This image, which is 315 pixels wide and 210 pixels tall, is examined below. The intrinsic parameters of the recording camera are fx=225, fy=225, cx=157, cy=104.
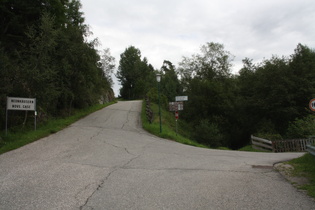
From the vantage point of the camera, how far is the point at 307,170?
20.3 feet

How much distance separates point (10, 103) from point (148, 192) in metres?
10.9

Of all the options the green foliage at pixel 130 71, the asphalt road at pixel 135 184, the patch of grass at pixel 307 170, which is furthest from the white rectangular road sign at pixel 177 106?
the green foliage at pixel 130 71

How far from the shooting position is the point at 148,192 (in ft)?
15.3

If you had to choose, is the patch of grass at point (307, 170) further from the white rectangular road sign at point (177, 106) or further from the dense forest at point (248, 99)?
the dense forest at point (248, 99)

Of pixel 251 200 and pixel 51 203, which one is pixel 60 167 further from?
pixel 251 200

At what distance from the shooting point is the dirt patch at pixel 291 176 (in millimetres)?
5241

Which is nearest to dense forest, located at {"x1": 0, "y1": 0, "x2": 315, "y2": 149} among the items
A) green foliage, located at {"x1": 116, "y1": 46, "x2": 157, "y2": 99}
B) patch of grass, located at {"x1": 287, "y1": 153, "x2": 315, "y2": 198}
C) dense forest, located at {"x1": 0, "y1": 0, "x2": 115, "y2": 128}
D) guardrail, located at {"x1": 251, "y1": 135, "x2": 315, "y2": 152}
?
dense forest, located at {"x1": 0, "y1": 0, "x2": 115, "y2": 128}

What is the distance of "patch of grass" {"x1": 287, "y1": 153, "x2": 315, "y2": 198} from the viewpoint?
15.7 feet

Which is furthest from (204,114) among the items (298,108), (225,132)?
(298,108)

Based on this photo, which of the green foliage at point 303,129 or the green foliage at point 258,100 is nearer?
the green foliage at point 303,129

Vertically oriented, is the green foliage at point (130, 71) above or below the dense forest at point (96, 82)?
above

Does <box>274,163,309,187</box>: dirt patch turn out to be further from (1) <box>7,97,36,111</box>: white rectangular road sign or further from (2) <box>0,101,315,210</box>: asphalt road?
(1) <box>7,97,36,111</box>: white rectangular road sign

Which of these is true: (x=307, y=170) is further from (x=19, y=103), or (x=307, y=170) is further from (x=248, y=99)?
(x=248, y=99)

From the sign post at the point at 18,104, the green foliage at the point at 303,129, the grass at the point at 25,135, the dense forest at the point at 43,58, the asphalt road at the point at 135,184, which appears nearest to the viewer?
the asphalt road at the point at 135,184
